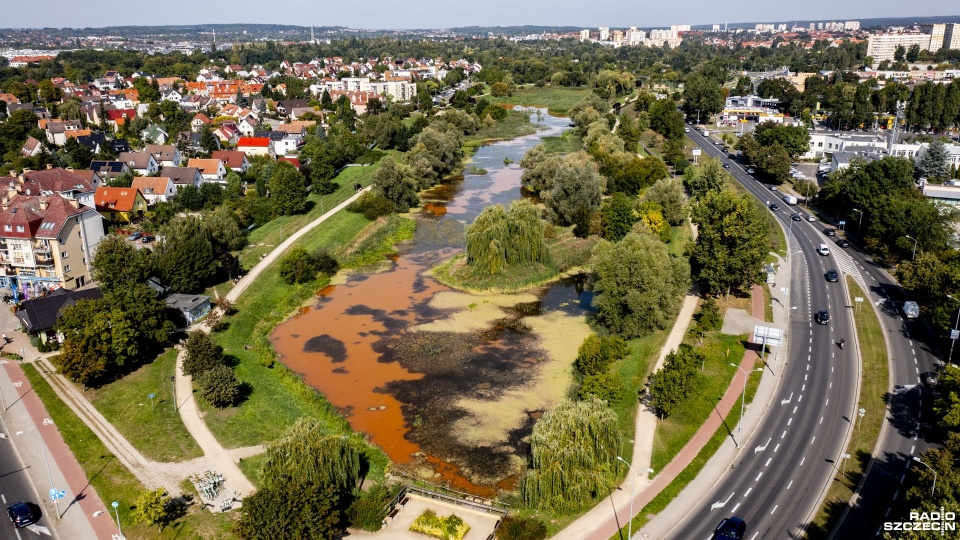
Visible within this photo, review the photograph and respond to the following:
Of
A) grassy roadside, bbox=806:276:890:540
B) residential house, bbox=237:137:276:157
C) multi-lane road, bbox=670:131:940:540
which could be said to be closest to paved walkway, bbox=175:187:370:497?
multi-lane road, bbox=670:131:940:540

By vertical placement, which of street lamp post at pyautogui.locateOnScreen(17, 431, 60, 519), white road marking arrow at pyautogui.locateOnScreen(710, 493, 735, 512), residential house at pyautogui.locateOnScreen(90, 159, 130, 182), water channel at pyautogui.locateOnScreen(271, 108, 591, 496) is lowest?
water channel at pyautogui.locateOnScreen(271, 108, 591, 496)

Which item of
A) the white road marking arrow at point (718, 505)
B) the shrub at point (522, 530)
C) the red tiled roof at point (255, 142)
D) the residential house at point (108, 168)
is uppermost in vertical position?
the red tiled roof at point (255, 142)

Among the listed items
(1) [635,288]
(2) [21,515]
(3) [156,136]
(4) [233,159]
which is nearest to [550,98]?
(3) [156,136]

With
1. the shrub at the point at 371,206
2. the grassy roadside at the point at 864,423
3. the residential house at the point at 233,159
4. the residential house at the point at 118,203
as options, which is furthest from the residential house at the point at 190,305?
the residential house at the point at 233,159

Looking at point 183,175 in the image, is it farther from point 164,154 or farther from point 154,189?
point 164,154

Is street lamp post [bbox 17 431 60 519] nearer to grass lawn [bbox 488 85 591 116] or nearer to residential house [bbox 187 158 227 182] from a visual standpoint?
residential house [bbox 187 158 227 182]

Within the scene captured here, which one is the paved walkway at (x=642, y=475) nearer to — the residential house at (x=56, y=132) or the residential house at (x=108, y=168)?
the residential house at (x=108, y=168)
